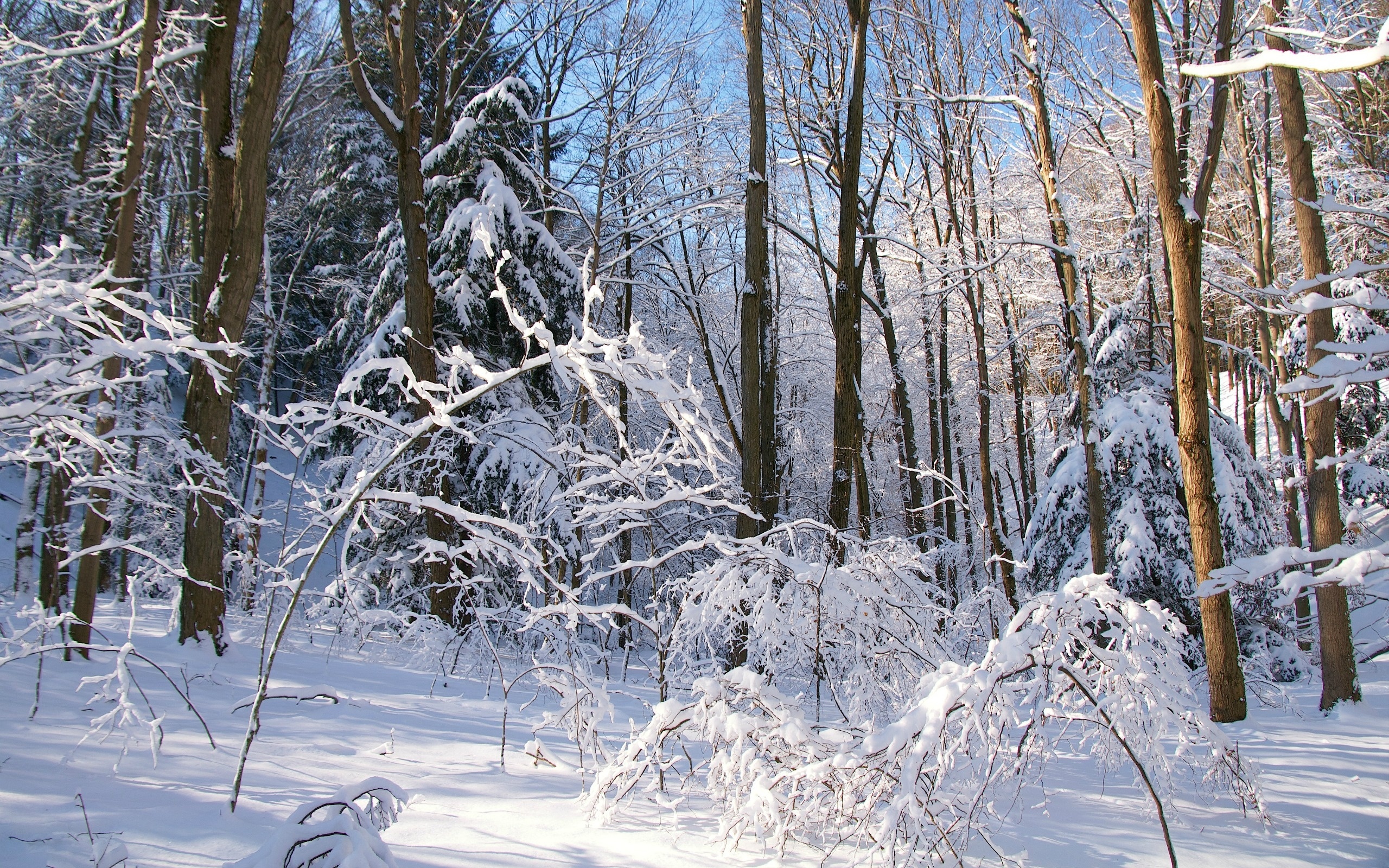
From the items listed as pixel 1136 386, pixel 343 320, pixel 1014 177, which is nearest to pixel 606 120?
pixel 343 320

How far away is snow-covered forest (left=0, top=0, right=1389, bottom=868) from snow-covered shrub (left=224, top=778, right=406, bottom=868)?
0.04 feet

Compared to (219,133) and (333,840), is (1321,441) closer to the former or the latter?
(333,840)

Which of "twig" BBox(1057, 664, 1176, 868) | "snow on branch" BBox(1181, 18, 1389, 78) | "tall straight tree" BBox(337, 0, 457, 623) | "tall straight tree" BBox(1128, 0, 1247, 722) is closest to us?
"snow on branch" BBox(1181, 18, 1389, 78)

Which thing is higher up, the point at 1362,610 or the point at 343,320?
the point at 343,320

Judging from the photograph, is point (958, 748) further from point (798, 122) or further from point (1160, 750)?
point (798, 122)

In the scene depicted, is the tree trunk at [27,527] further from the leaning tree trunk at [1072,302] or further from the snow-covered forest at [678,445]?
the leaning tree trunk at [1072,302]

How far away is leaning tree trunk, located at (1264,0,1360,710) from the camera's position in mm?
6863

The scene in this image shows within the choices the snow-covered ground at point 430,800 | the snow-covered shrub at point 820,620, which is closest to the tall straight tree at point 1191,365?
the snow-covered ground at point 430,800

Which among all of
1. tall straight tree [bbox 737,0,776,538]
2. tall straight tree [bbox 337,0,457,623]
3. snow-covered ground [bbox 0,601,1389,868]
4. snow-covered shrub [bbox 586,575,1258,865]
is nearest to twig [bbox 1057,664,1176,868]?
snow-covered shrub [bbox 586,575,1258,865]

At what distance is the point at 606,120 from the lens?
1254cm

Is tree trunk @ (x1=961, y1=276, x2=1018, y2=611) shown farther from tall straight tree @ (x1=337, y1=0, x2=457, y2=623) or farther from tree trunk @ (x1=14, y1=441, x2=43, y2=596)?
tree trunk @ (x1=14, y1=441, x2=43, y2=596)

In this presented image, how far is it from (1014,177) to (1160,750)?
14142 mm

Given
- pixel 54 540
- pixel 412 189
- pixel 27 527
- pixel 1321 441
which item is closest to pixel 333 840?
pixel 54 540

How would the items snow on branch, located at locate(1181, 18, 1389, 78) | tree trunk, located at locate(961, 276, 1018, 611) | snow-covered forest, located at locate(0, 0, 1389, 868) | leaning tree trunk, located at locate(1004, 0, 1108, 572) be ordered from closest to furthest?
snow on branch, located at locate(1181, 18, 1389, 78), snow-covered forest, located at locate(0, 0, 1389, 868), leaning tree trunk, located at locate(1004, 0, 1108, 572), tree trunk, located at locate(961, 276, 1018, 611)
